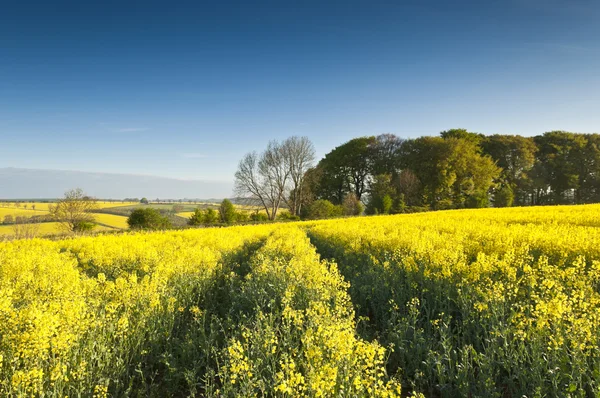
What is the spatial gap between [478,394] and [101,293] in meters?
5.95

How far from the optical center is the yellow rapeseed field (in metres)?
2.92

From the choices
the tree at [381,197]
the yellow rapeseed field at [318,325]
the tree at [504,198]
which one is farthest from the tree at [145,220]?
the tree at [504,198]

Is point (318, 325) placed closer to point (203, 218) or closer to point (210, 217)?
point (203, 218)

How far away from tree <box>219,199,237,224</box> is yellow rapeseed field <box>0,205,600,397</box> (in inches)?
1045

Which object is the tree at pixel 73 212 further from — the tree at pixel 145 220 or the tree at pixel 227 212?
the tree at pixel 227 212

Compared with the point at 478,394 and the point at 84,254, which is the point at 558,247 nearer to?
the point at 478,394

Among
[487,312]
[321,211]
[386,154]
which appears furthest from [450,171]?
[487,312]

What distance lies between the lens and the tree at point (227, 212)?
119 ft

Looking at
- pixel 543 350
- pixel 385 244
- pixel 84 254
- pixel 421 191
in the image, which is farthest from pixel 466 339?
pixel 421 191

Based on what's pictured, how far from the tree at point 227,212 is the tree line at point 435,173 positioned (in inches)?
347

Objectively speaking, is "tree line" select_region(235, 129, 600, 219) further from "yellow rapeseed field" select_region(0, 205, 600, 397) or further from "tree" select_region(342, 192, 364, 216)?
"yellow rapeseed field" select_region(0, 205, 600, 397)

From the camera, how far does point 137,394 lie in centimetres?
388

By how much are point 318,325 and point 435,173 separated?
148 feet

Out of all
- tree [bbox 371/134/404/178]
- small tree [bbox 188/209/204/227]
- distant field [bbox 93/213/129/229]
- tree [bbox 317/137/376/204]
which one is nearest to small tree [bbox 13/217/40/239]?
distant field [bbox 93/213/129/229]
